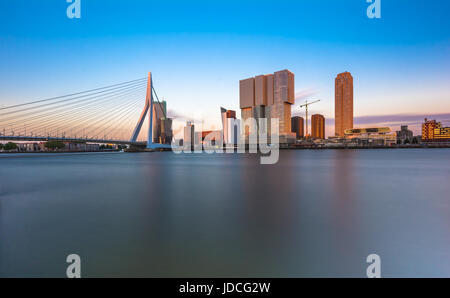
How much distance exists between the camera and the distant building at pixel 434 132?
146 meters

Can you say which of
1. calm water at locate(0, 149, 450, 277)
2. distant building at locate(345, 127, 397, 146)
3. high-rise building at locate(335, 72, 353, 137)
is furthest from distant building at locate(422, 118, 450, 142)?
calm water at locate(0, 149, 450, 277)

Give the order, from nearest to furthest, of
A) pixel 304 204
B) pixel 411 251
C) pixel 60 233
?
pixel 411 251
pixel 60 233
pixel 304 204

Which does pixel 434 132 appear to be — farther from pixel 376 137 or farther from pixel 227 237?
pixel 227 237

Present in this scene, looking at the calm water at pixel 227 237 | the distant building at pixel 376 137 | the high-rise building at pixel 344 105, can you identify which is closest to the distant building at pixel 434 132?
the distant building at pixel 376 137

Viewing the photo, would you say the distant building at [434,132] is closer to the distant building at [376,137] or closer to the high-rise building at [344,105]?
the distant building at [376,137]

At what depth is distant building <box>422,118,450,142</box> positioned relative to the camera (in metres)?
146

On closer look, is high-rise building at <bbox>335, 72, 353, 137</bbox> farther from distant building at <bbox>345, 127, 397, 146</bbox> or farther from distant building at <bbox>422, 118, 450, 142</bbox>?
distant building at <bbox>422, 118, 450, 142</bbox>

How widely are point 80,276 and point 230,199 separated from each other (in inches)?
212

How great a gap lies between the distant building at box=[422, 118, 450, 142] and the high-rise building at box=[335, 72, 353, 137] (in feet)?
163

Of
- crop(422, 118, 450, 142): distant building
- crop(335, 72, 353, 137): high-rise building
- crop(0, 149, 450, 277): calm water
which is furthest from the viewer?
crop(335, 72, 353, 137): high-rise building
